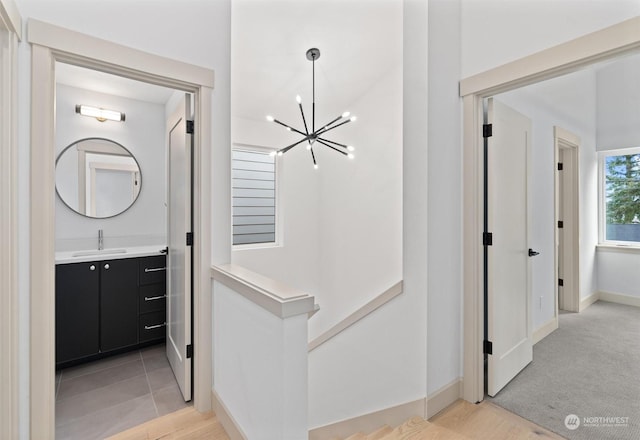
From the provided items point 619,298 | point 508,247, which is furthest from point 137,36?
point 619,298

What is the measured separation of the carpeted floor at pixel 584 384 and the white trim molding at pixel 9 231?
280cm

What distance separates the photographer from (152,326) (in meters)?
3.02

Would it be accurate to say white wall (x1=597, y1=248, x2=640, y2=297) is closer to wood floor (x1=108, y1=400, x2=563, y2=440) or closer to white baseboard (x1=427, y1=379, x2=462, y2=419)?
wood floor (x1=108, y1=400, x2=563, y2=440)

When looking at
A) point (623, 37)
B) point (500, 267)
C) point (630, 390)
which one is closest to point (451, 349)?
point (500, 267)

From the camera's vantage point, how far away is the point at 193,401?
2.08 m

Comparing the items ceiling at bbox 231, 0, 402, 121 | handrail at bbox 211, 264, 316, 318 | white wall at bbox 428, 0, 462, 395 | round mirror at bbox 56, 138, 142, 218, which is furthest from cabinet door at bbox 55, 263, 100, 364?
white wall at bbox 428, 0, 462, 395

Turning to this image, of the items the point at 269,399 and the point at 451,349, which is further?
the point at 451,349

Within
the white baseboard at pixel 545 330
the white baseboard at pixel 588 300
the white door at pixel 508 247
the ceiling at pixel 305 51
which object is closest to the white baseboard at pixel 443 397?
the white door at pixel 508 247

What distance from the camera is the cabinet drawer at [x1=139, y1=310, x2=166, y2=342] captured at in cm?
297

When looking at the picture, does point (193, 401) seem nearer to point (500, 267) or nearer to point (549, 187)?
point (500, 267)

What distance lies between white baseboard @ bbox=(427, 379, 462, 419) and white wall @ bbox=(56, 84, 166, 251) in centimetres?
322

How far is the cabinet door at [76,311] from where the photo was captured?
2.56 meters

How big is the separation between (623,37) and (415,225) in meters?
1.36

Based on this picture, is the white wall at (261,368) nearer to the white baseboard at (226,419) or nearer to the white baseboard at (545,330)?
the white baseboard at (226,419)
